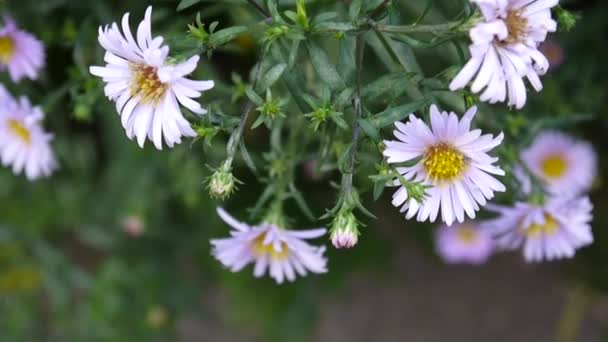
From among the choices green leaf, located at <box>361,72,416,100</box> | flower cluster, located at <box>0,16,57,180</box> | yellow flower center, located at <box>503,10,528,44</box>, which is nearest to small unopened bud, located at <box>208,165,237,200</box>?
green leaf, located at <box>361,72,416,100</box>

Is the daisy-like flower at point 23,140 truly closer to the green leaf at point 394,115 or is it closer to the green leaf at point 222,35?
the green leaf at point 222,35

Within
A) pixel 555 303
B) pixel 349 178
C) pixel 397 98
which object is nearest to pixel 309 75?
pixel 397 98

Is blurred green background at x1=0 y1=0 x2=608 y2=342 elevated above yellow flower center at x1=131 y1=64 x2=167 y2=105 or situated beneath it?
A: elevated above

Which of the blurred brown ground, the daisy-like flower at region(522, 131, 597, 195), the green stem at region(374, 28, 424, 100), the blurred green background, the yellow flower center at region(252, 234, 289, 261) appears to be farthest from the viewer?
the blurred brown ground

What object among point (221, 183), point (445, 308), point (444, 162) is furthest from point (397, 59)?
point (445, 308)

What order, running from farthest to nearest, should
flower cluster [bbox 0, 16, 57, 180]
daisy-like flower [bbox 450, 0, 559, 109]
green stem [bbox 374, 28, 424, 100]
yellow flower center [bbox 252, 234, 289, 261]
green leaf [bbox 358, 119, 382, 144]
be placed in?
flower cluster [bbox 0, 16, 57, 180] < yellow flower center [bbox 252, 234, 289, 261] < green stem [bbox 374, 28, 424, 100] < green leaf [bbox 358, 119, 382, 144] < daisy-like flower [bbox 450, 0, 559, 109]

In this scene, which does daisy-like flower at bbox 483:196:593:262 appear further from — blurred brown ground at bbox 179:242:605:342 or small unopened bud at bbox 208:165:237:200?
blurred brown ground at bbox 179:242:605:342

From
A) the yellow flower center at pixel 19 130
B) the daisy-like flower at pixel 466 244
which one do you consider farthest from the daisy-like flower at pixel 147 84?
the daisy-like flower at pixel 466 244
